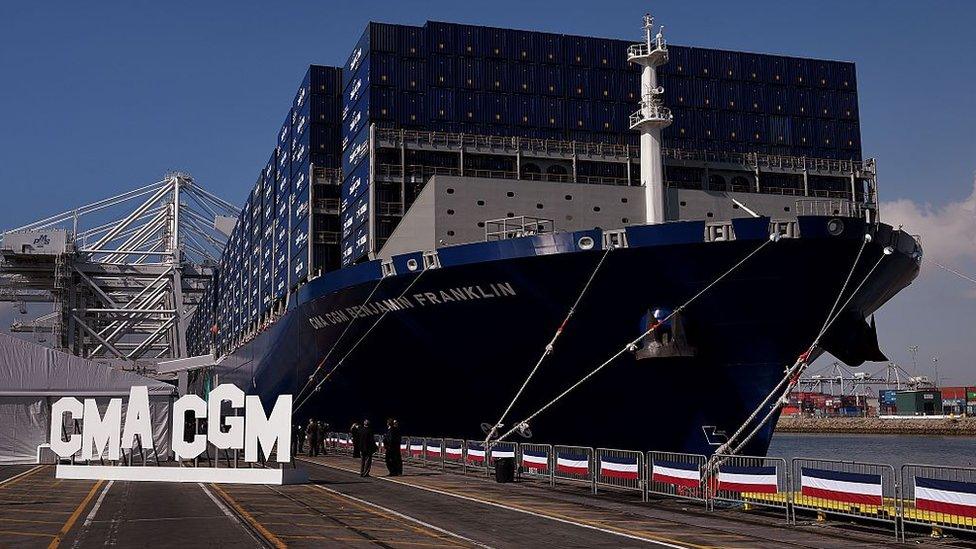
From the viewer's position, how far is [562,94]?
46.1 metres

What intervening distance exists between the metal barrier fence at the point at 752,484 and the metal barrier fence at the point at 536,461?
6.34 meters

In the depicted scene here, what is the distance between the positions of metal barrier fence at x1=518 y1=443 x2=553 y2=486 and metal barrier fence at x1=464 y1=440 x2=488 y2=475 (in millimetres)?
1657

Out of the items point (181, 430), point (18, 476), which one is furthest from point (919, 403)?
point (18, 476)

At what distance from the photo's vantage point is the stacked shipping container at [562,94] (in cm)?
4322

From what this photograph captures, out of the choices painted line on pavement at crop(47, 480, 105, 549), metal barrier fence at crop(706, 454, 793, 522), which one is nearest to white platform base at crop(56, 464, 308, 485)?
painted line on pavement at crop(47, 480, 105, 549)

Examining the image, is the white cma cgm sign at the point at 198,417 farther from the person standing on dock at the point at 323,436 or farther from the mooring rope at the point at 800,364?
the mooring rope at the point at 800,364

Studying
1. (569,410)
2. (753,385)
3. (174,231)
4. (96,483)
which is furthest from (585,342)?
(174,231)

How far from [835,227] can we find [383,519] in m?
15.9

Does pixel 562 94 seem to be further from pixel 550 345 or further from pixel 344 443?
pixel 550 345

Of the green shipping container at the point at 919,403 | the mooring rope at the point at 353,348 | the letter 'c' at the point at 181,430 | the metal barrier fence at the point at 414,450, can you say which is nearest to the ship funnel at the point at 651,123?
the mooring rope at the point at 353,348

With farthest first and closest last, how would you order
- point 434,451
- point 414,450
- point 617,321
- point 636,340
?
point 414,450 < point 434,451 < point 617,321 < point 636,340

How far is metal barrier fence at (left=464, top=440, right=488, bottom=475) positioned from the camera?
28.7m

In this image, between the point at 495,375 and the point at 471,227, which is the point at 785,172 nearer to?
the point at 471,227

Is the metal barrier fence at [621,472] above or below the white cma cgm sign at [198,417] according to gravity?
below
